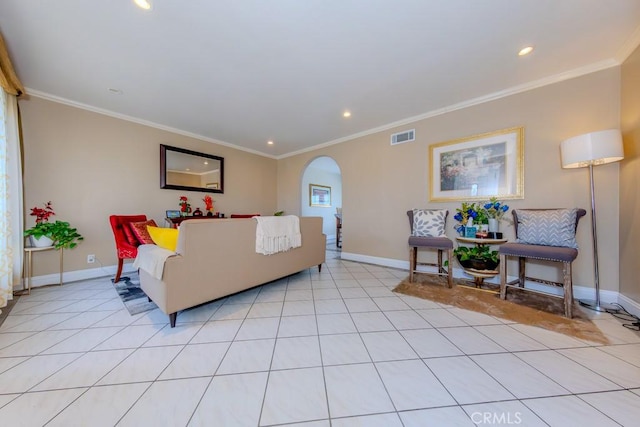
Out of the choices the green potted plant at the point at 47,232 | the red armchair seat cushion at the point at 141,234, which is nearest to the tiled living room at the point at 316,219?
the green potted plant at the point at 47,232

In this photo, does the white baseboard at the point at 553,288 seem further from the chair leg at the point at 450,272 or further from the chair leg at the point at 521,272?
the chair leg at the point at 450,272

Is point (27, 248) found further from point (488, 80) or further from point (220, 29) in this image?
point (488, 80)

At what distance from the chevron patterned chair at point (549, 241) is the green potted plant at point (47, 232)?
16.4 feet

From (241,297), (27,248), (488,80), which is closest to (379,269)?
(241,297)

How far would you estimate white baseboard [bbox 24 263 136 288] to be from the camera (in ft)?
8.65

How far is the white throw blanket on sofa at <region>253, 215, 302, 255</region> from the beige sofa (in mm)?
69

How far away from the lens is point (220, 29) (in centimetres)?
175

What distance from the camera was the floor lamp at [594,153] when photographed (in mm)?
1854

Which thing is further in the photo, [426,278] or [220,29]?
[426,278]

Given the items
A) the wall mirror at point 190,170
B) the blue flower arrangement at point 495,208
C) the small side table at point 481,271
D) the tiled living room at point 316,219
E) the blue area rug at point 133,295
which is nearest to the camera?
the tiled living room at point 316,219

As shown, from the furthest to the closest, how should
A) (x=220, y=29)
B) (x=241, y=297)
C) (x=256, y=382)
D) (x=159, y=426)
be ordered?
(x=241, y=297)
(x=220, y=29)
(x=256, y=382)
(x=159, y=426)

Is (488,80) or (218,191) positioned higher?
(488,80)

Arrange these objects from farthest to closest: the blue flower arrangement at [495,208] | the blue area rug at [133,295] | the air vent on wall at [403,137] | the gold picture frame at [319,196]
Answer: the gold picture frame at [319,196]
the air vent on wall at [403,137]
the blue flower arrangement at [495,208]
the blue area rug at [133,295]

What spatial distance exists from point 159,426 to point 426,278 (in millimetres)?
3038
